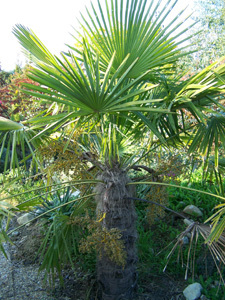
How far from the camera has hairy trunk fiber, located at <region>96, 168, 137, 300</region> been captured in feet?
9.00

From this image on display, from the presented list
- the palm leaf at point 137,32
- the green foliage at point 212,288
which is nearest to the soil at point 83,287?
the green foliage at point 212,288

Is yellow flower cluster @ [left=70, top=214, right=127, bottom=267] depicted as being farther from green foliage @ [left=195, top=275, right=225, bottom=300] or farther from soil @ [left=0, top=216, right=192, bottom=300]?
green foliage @ [left=195, top=275, right=225, bottom=300]

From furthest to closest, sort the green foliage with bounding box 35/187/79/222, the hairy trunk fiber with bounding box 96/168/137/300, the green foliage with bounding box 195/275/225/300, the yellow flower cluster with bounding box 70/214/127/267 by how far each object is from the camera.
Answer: the green foliage with bounding box 35/187/79/222
the green foliage with bounding box 195/275/225/300
the hairy trunk fiber with bounding box 96/168/137/300
the yellow flower cluster with bounding box 70/214/127/267

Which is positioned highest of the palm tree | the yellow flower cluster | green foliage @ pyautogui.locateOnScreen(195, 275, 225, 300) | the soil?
the palm tree

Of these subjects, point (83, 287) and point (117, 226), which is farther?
point (83, 287)

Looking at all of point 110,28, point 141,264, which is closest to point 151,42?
point 110,28

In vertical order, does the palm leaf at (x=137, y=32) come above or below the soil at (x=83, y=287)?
above

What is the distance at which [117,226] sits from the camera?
2.75 metres

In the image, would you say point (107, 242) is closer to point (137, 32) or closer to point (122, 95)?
point (122, 95)

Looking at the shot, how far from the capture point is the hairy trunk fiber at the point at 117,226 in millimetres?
2744

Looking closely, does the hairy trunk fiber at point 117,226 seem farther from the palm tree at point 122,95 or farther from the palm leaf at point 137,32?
the palm leaf at point 137,32

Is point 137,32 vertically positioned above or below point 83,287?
above

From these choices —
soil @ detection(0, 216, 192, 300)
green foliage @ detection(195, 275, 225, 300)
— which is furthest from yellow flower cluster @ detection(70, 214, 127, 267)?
green foliage @ detection(195, 275, 225, 300)

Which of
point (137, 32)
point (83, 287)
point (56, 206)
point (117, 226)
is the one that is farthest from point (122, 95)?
point (56, 206)
